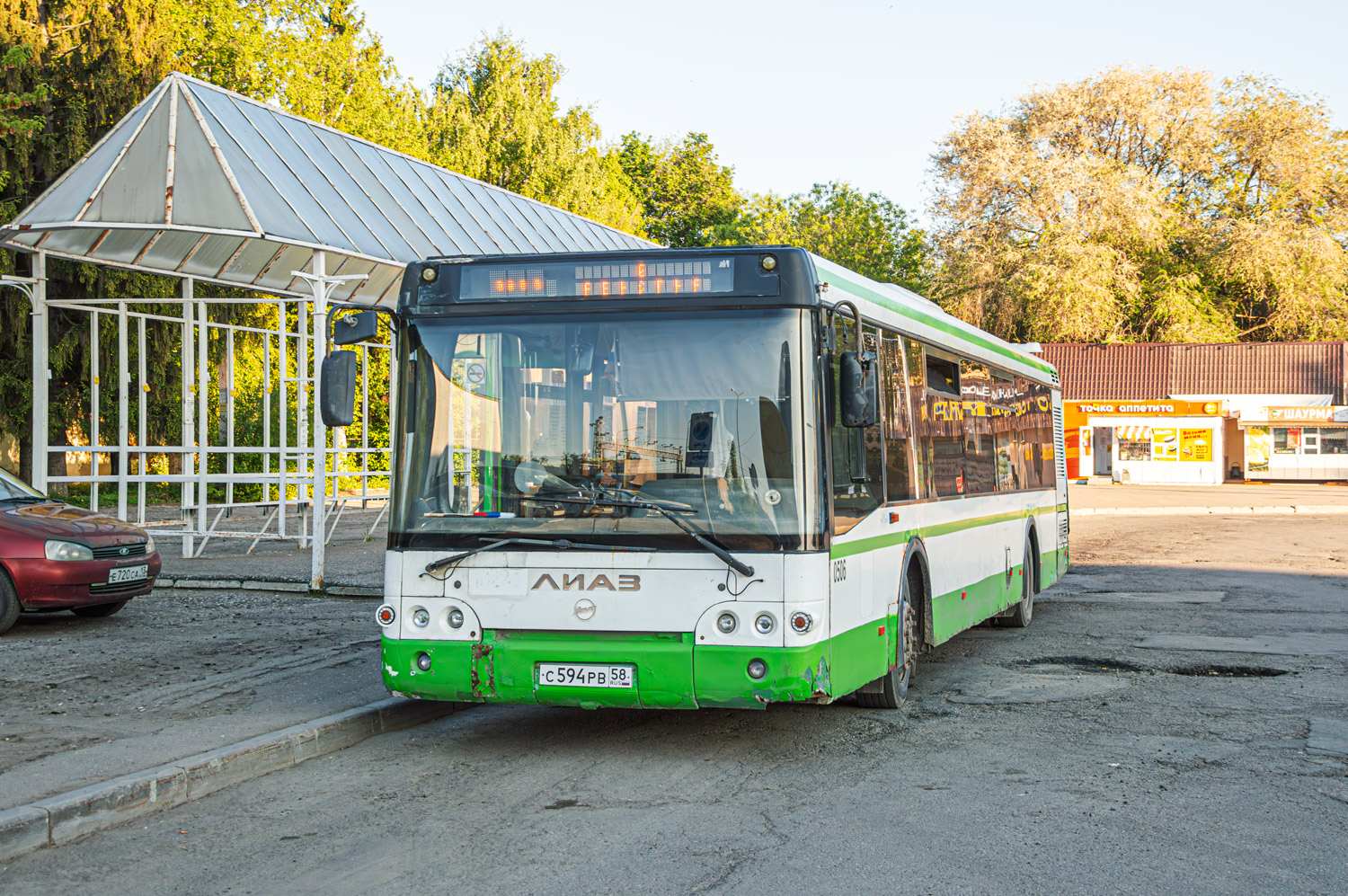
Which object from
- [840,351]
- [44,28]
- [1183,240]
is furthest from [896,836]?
[1183,240]

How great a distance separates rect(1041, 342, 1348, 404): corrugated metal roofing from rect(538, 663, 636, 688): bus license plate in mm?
51971

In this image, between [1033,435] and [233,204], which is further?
[1033,435]

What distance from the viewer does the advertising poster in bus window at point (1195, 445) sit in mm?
55875

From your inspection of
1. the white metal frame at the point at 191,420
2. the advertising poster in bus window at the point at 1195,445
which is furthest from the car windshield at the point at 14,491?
the advertising poster in bus window at the point at 1195,445

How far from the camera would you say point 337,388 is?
7.32m

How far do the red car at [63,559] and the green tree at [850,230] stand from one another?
53.7 metres

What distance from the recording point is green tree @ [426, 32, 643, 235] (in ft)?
148

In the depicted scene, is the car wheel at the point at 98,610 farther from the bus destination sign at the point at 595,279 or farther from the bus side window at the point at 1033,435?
the bus side window at the point at 1033,435

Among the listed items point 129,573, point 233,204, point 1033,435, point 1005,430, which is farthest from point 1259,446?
point 129,573

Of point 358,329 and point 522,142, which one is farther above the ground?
point 522,142

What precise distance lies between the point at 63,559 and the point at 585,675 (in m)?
6.47

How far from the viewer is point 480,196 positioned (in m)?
20.5

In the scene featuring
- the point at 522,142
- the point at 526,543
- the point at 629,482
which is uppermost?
the point at 522,142

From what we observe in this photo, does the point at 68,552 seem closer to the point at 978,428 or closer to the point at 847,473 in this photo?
the point at 847,473
